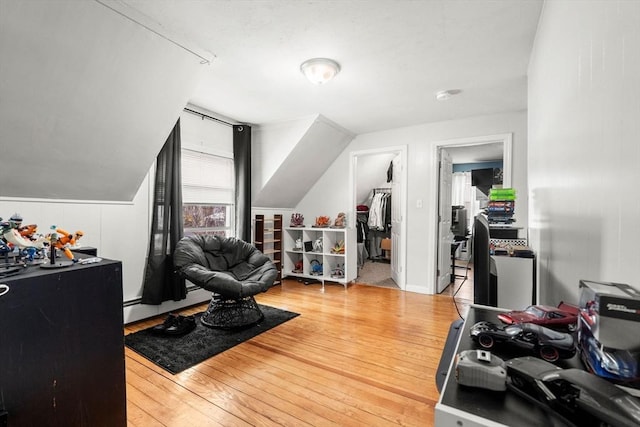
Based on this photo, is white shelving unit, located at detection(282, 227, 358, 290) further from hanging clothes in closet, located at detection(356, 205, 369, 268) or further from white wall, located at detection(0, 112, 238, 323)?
white wall, located at detection(0, 112, 238, 323)

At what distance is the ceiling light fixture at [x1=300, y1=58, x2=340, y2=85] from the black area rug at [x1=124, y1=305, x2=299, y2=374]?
235 centimetres

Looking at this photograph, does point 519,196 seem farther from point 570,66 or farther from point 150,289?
point 150,289

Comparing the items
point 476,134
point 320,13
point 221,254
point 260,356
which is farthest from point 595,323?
point 476,134

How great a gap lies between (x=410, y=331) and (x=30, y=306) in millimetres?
2681

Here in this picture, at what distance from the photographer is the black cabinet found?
3.47 ft

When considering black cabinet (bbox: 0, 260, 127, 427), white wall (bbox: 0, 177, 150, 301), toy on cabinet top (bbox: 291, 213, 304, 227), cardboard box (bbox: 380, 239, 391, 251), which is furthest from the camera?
cardboard box (bbox: 380, 239, 391, 251)

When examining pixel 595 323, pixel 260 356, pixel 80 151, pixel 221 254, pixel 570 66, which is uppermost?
pixel 570 66

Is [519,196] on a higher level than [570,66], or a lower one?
lower

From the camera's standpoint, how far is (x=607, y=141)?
0.86 metres

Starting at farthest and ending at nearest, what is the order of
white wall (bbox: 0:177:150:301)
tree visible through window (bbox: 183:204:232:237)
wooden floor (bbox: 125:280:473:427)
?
1. tree visible through window (bbox: 183:204:232:237)
2. white wall (bbox: 0:177:150:301)
3. wooden floor (bbox: 125:280:473:427)

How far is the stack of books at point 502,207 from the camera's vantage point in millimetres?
2688

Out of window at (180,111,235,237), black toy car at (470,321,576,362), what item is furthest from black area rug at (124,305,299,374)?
black toy car at (470,321,576,362)

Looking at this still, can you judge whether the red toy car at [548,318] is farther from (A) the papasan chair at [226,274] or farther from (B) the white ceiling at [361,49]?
(A) the papasan chair at [226,274]

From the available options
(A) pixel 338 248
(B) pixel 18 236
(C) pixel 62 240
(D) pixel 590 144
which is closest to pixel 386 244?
(A) pixel 338 248
